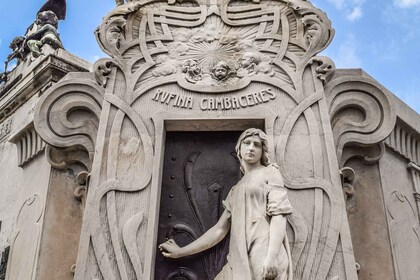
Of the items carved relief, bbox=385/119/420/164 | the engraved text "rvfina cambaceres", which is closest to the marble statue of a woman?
the engraved text "rvfina cambaceres"

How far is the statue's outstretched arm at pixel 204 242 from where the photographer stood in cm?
695

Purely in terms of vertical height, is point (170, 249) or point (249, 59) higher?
point (249, 59)

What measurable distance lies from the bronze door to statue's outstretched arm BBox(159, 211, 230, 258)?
0.15 metres

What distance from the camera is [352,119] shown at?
8.30 meters

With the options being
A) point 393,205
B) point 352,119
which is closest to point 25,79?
point 352,119

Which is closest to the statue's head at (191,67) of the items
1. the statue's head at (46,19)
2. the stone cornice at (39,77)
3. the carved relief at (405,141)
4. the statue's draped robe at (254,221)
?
the statue's draped robe at (254,221)

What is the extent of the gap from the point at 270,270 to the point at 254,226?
0.65 metres

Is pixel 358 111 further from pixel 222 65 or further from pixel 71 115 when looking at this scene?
pixel 71 115

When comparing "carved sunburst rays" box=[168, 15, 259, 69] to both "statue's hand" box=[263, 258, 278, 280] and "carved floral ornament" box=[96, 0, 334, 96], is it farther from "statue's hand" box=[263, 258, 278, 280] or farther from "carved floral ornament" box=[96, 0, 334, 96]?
"statue's hand" box=[263, 258, 278, 280]

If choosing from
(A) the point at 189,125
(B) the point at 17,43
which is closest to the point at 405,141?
(A) the point at 189,125

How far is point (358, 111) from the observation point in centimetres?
833

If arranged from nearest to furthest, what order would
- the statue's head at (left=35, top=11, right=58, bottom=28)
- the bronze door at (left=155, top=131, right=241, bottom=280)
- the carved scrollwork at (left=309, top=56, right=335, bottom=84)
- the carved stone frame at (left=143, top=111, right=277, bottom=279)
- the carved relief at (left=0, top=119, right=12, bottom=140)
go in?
the bronze door at (left=155, top=131, right=241, bottom=280) → the carved stone frame at (left=143, top=111, right=277, bottom=279) → the carved scrollwork at (left=309, top=56, right=335, bottom=84) → the carved relief at (left=0, top=119, right=12, bottom=140) → the statue's head at (left=35, top=11, right=58, bottom=28)

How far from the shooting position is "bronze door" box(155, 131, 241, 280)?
282 inches

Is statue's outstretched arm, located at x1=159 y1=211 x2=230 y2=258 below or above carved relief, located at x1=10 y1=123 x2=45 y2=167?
below
